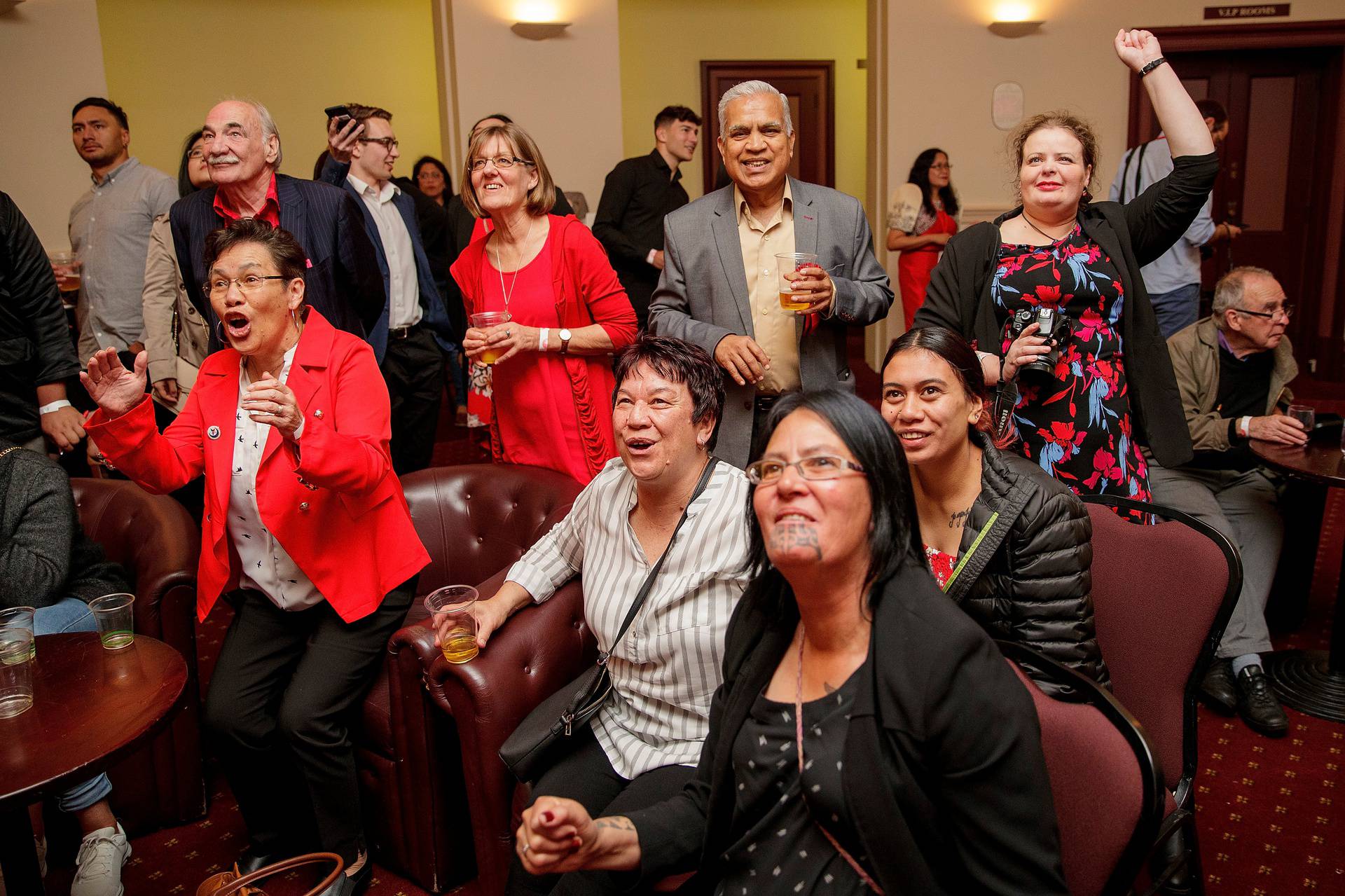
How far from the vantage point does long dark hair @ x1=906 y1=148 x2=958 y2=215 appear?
262 inches

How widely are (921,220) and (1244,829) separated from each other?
490 cm

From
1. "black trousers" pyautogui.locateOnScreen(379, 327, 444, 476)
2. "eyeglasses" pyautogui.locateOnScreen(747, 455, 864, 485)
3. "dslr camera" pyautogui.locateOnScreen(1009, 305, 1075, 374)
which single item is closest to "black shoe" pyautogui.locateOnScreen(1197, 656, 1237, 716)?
"dslr camera" pyautogui.locateOnScreen(1009, 305, 1075, 374)

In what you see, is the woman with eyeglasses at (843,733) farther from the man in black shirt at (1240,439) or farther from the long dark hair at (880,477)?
the man in black shirt at (1240,439)

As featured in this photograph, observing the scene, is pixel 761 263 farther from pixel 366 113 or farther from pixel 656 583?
pixel 366 113

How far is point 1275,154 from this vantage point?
7426 mm

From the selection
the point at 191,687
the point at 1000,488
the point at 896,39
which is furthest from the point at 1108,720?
the point at 896,39

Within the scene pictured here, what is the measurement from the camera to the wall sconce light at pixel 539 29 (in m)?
6.45

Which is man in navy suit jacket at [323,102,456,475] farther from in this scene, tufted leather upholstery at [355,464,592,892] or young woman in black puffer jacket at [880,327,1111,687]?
young woman in black puffer jacket at [880,327,1111,687]

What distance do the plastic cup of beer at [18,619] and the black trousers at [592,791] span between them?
1.00 m

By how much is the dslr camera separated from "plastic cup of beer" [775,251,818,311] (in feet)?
1.68

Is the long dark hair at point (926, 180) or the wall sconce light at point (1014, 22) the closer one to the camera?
the long dark hair at point (926, 180)

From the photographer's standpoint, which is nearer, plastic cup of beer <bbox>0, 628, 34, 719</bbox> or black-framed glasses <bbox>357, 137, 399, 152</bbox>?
plastic cup of beer <bbox>0, 628, 34, 719</bbox>

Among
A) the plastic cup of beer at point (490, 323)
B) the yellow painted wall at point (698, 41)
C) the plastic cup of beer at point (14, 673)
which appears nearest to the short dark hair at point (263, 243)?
the plastic cup of beer at point (490, 323)

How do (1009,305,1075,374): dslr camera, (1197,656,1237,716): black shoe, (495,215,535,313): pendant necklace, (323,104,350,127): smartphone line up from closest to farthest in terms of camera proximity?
(1009,305,1075,374): dslr camera < (495,215,535,313): pendant necklace < (1197,656,1237,716): black shoe < (323,104,350,127): smartphone
